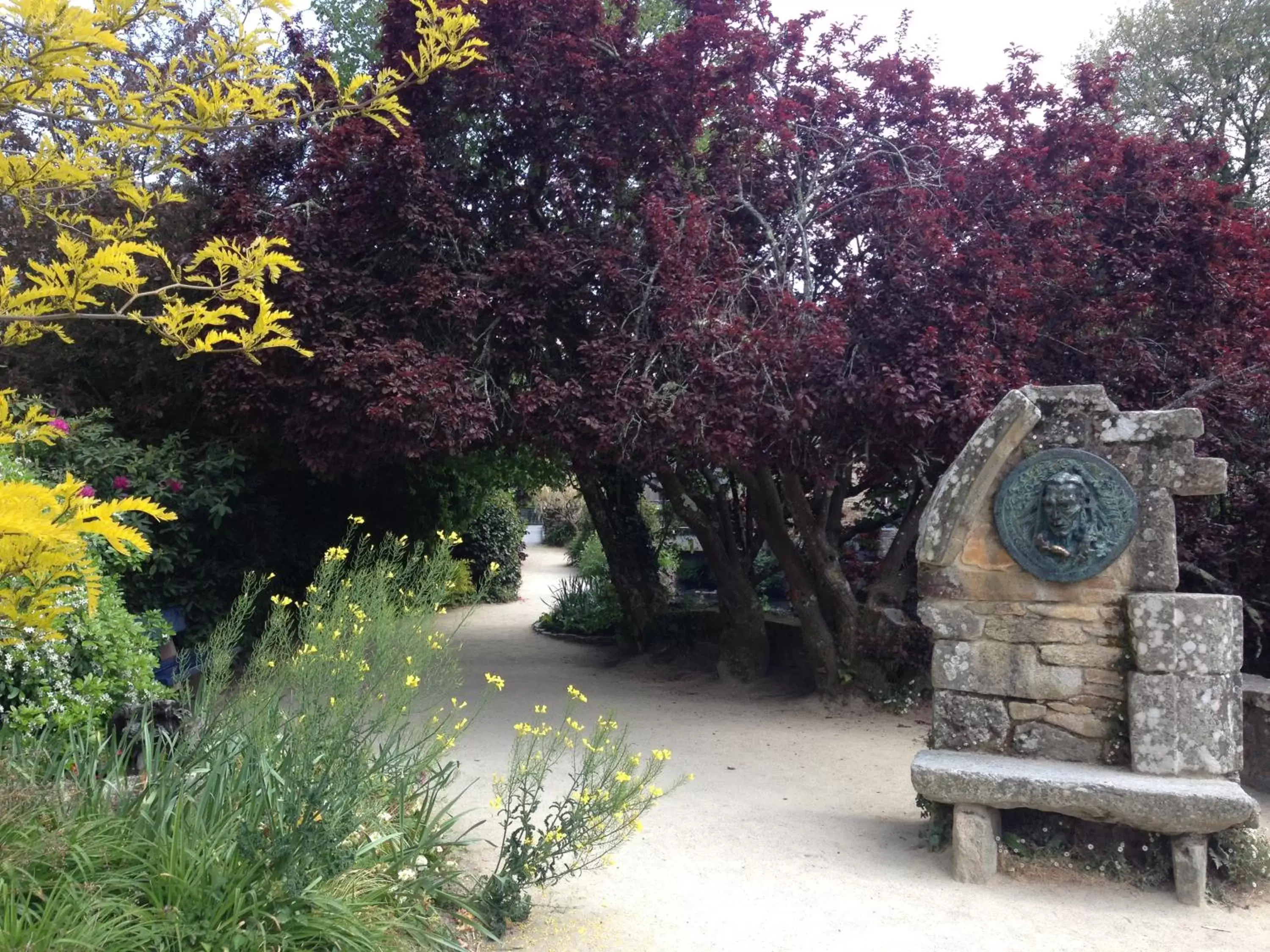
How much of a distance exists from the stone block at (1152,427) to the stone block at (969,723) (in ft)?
4.61

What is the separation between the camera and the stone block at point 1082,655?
4516 millimetres

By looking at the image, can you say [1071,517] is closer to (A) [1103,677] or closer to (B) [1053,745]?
(A) [1103,677]

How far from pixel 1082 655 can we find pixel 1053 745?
45 cm

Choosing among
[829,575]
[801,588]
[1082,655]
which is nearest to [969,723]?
[1082,655]

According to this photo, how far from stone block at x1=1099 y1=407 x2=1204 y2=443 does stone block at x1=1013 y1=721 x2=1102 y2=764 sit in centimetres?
142

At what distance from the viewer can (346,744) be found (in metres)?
3.35

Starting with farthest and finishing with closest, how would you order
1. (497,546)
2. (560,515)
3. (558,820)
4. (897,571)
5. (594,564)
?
(560,515)
(497,546)
(594,564)
(897,571)
(558,820)

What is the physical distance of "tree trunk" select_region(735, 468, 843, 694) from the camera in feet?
27.5

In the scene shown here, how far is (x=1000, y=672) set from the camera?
4645 millimetres

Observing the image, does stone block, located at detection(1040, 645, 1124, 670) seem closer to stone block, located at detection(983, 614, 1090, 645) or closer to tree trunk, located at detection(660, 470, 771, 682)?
stone block, located at detection(983, 614, 1090, 645)

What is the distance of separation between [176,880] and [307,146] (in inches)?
266

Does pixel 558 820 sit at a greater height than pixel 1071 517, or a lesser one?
lesser

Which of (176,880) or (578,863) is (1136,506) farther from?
(176,880)

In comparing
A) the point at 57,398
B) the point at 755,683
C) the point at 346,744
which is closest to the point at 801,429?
the point at 755,683
